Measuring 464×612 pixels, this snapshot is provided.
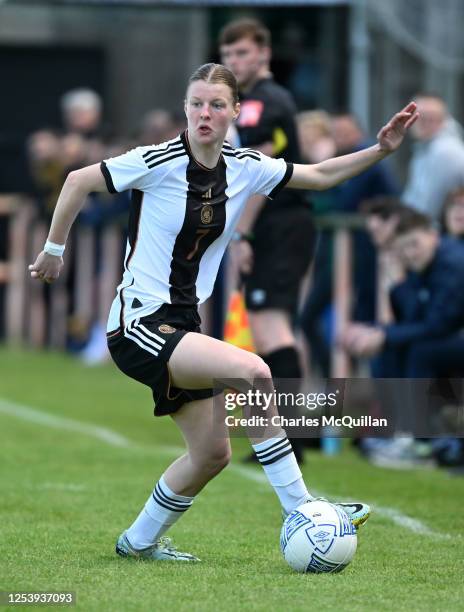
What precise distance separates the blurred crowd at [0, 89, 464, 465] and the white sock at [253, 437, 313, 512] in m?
3.33

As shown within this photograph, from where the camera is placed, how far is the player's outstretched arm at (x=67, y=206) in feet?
20.0

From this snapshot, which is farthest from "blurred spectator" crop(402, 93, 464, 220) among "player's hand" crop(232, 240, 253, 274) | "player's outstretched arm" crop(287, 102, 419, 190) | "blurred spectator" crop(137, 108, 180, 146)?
"player's outstretched arm" crop(287, 102, 419, 190)

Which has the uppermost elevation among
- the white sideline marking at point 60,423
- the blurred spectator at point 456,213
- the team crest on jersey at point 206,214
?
the team crest on jersey at point 206,214

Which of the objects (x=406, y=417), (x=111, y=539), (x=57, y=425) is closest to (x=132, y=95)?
(x=57, y=425)

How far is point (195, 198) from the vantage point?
629cm

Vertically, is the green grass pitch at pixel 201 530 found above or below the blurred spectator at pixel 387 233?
below

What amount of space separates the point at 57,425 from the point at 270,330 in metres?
2.52

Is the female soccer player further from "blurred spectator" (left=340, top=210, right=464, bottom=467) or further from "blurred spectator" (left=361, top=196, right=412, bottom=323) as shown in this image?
"blurred spectator" (left=361, top=196, right=412, bottom=323)

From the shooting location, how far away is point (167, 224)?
627 cm

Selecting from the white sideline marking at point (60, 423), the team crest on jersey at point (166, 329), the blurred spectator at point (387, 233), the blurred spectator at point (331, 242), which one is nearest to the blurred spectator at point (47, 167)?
the blurred spectator at point (331, 242)

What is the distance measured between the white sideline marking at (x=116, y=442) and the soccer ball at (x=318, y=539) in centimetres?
113

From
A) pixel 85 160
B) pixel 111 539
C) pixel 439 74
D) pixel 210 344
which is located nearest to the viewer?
pixel 210 344

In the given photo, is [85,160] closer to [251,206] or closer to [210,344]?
[251,206]

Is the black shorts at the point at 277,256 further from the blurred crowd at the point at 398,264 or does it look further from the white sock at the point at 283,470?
the white sock at the point at 283,470
